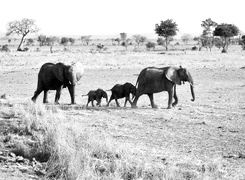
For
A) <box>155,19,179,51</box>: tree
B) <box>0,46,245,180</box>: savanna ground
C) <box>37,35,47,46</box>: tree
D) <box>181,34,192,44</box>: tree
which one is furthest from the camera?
<box>181,34,192,44</box>: tree

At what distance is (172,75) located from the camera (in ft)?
48.7

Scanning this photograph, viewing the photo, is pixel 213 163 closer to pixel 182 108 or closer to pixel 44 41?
pixel 182 108

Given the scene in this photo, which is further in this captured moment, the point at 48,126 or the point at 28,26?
the point at 28,26

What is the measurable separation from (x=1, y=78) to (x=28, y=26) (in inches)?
1761

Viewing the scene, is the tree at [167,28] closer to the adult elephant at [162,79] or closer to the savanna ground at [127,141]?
the savanna ground at [127,141]

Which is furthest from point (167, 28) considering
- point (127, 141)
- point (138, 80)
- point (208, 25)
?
point (127, 141)

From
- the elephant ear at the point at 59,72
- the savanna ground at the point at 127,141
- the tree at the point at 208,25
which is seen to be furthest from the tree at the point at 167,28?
the elephant ear at the point at 59,72

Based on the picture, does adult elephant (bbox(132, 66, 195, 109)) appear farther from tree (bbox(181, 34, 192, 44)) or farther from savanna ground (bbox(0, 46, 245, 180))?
tree (bbox(181, 34, 192, 44))

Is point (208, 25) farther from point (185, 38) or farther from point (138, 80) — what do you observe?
point (138, 80)

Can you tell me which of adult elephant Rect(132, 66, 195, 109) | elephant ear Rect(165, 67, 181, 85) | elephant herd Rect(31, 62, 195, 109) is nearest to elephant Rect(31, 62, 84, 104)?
elephant herd Rect(31, 62, 195, 109)

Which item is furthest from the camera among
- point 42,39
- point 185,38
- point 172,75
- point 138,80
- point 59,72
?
point 185,38

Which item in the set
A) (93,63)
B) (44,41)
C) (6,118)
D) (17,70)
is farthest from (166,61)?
(44,41)

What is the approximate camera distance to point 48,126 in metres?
9.23

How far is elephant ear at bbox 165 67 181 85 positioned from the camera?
14.8 meters
